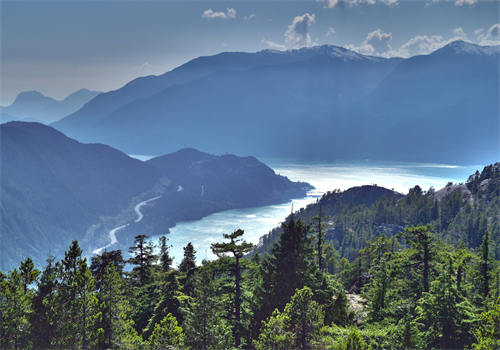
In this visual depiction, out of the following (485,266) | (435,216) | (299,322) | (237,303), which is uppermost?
(485,266)

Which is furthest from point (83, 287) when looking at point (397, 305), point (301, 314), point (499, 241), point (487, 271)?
point (499, 241)

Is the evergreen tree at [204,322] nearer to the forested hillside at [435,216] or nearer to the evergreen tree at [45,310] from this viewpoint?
the evergreen tree at [45,310]

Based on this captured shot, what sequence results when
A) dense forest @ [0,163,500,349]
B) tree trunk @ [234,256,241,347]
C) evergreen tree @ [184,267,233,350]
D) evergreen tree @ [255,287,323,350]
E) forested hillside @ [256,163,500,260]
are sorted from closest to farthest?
1. evergreen tree @ [255,287,323,350]
2. dense forest @ [0,163,500,349]
3. evergreen tree @ [184,267,233,350]
4. tree trunk @ [234,256,241,347]
5. forested hillside @ [256,163,500,260]

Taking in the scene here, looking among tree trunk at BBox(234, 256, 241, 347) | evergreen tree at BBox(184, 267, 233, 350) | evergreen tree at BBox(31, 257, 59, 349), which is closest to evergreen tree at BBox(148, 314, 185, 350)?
evergreen tree at BBox(184, 267, 233, 350)

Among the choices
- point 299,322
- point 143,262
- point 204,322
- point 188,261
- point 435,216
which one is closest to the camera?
point 204,322

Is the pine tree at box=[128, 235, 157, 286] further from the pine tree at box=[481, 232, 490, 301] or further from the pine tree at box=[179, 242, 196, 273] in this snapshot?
the pine tree at box=[481, 232, 490, 301]

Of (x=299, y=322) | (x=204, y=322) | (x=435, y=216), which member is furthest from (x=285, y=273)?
(x=435, y=216)

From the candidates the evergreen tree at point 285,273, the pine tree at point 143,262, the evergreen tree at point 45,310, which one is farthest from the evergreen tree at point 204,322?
the pine tree at point 143,262

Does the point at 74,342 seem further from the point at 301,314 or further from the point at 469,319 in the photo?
the point at 469,319

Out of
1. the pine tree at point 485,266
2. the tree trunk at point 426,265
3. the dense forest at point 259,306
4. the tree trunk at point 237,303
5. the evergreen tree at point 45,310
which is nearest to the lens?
the dense forest at point 259,306

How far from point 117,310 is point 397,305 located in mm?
22381

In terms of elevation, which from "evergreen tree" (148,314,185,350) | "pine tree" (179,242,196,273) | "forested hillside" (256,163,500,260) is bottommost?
"forested hillside" (256,163,500,260)

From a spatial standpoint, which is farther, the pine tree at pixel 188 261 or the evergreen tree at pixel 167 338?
the pine tree at pixel 188 261

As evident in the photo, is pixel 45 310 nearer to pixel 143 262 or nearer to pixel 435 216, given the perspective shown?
pixel 143 262
